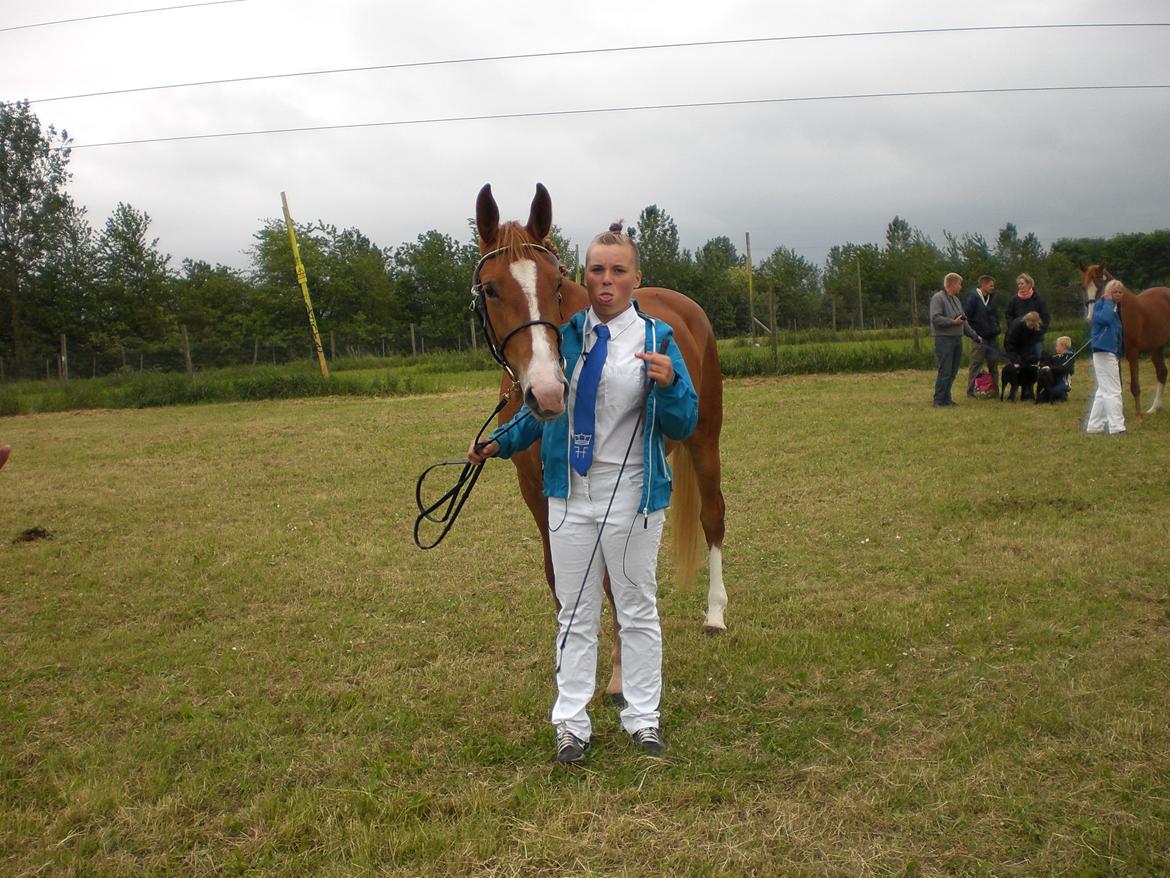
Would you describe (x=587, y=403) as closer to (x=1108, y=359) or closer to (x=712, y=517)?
(x=712, y=517)

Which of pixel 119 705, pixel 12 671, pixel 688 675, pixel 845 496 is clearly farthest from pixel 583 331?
pixel 845 496

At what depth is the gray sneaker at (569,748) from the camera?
321 centimetres

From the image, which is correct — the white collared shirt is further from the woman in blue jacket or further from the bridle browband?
the bridle browband

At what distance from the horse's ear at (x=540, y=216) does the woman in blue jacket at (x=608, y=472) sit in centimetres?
27

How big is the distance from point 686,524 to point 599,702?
1.32m

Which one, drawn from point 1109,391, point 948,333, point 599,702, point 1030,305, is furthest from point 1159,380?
point 599,702

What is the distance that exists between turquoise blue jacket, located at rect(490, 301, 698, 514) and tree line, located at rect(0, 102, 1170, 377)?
26.4 meters

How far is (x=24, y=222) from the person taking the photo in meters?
33.8

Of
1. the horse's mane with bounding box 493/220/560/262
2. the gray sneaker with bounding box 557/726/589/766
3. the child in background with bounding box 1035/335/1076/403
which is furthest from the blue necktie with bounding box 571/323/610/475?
the child in background with bounding box 1035/335/1076/403

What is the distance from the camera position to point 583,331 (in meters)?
3.08

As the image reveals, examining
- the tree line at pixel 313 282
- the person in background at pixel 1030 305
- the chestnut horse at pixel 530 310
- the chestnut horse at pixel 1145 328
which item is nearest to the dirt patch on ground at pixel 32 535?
the chestnut horse at pixel 530 310

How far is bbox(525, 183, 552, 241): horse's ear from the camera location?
3207 mm

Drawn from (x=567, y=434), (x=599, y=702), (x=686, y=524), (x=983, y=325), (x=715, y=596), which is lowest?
(x=599, y=702)

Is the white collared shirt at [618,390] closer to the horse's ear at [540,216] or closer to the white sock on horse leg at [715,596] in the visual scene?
the horse's ear at [540,216]
